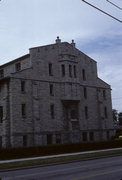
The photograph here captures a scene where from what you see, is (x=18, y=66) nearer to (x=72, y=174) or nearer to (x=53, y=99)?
(x=53, y=99)

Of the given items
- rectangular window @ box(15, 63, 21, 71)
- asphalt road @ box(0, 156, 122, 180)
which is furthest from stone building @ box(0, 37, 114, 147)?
asphalt road @ box(0, 156, 122, 180)

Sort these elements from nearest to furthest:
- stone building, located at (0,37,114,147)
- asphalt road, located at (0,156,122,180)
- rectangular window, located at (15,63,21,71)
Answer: asphalt road, located at (0,156,122,180)
stone building, located at (0,37,114,147)
rectangular window, located at (15,63,21,71)

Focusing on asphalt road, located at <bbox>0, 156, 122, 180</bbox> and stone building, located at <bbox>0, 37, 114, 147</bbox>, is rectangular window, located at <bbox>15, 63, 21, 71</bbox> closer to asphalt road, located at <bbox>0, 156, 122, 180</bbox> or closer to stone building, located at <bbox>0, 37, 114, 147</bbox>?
stone building, located at <bbox>0, 37, 114, 147</bbox>

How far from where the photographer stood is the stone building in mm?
44531

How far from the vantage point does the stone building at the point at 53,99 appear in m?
44.5

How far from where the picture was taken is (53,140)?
156 feet

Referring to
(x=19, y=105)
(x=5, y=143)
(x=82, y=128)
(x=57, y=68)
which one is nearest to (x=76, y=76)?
(x=57, y=68)

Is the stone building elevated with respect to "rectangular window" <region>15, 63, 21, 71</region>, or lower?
lower

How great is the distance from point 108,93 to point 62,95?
12721 millimetres

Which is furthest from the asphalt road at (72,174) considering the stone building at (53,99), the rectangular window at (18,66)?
the rectangular window at (18,66)

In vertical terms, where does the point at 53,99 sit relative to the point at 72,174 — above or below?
above

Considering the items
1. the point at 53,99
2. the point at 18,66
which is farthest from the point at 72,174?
the point at 18,66

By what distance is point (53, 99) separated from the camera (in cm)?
4897

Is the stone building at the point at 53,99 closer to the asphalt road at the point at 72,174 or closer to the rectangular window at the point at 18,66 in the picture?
the rectangular window at the point at 18,66
